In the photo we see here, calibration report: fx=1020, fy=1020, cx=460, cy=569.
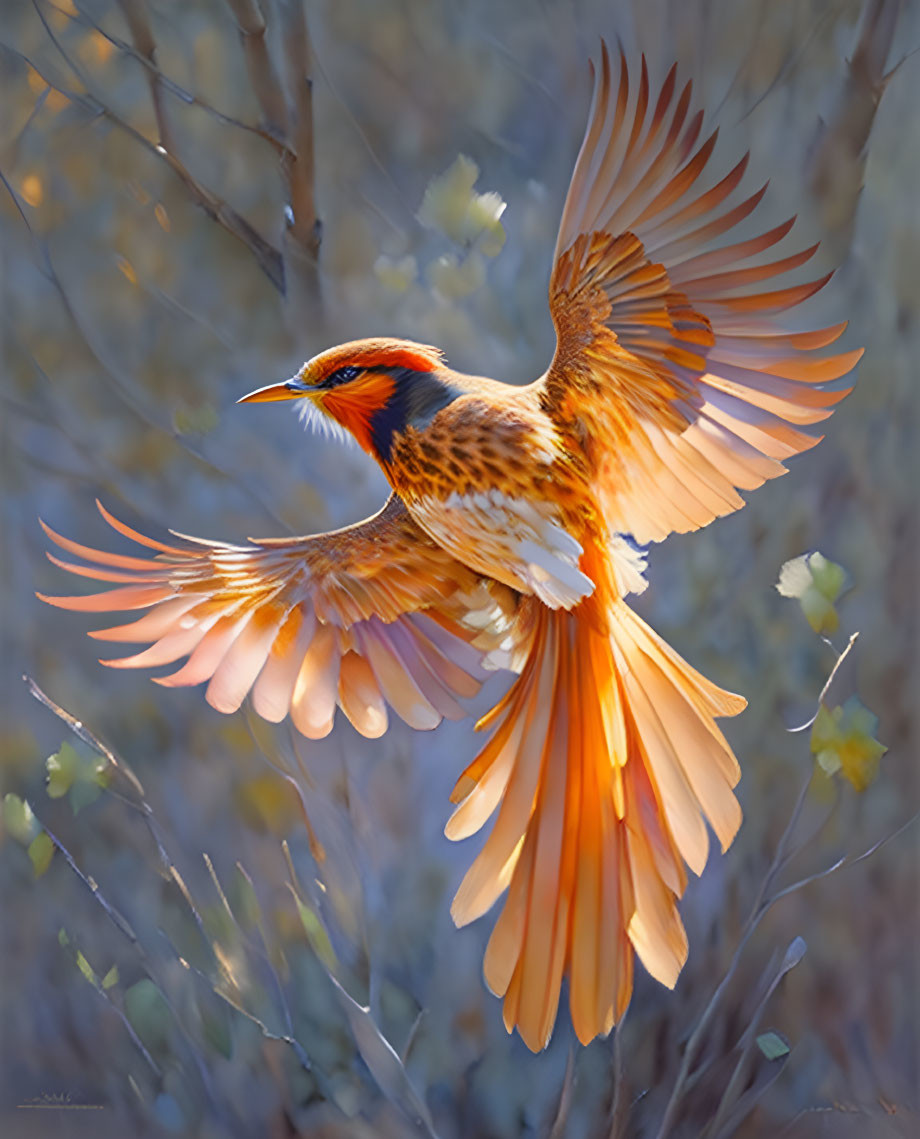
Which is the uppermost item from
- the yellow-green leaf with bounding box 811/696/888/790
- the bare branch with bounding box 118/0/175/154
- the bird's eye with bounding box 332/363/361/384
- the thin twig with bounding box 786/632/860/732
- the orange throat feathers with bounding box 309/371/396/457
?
the bare branch with bounding box 118/0/175/154

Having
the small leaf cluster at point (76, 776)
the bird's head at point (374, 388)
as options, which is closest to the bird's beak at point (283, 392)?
the bird's head at point (374, 388)

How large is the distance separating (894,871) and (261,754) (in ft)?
2.11

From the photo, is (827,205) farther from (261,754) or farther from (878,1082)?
(878,1082)

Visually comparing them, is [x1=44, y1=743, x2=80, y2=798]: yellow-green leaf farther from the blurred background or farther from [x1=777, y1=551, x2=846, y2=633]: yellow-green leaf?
[x1=777, y1=551, x2=846, y2=633]: yellow-green leaf

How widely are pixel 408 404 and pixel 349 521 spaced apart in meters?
0.13

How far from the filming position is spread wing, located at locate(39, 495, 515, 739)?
869 millimetres

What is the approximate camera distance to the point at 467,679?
3.04 feet

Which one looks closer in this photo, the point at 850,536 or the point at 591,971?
the point at 591,971

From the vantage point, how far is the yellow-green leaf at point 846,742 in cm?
102

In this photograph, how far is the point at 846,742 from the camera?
1.02m

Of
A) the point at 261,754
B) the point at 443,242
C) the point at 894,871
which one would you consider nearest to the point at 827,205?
the point at 443,242
